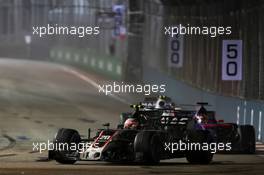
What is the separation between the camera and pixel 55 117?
3747cm

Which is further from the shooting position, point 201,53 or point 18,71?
point 18,71

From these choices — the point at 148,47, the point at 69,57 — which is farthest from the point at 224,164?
the point at 69,57

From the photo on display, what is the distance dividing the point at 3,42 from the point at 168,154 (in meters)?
84.6

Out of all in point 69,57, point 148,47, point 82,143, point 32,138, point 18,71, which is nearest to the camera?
point 82,143

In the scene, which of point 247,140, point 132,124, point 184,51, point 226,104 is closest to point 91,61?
point 184,51

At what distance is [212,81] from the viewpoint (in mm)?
36000

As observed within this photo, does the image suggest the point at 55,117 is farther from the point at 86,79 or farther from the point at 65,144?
the point at 86,79

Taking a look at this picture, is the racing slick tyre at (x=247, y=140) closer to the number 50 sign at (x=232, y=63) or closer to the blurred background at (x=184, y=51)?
the number 50 sign at (x=232, y=63)

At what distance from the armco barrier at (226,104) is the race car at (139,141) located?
22.8 ft

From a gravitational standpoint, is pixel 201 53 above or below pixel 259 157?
above

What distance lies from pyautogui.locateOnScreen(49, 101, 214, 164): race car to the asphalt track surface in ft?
0.83

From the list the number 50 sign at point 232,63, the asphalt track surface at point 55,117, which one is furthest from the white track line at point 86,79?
the number 50 sign at point 232,63

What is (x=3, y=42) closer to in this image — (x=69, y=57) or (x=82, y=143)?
(x=69, y=57)

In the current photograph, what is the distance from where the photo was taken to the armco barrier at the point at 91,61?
203ft
